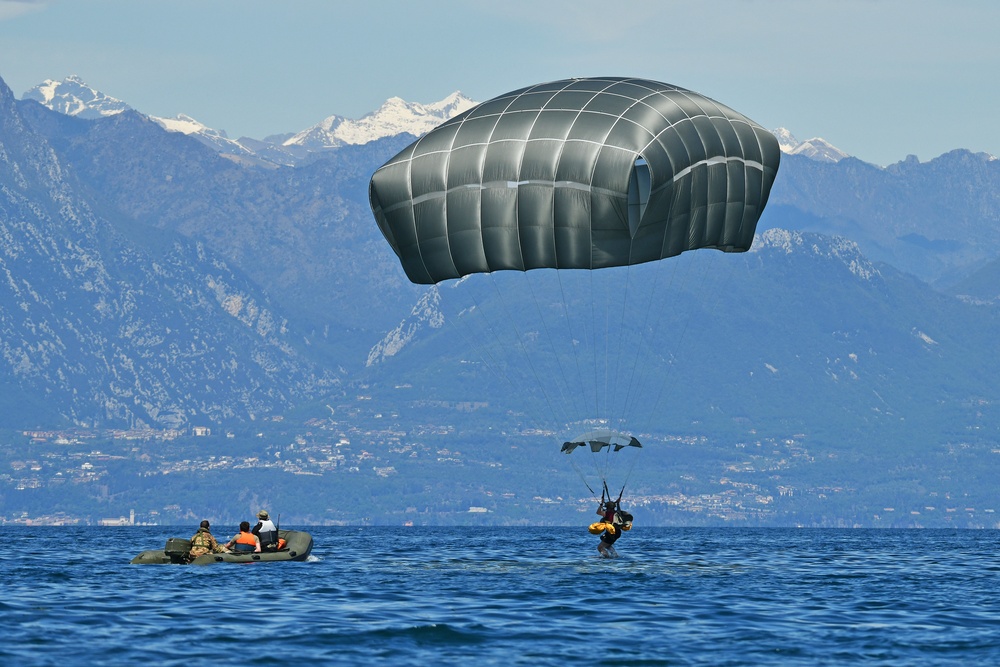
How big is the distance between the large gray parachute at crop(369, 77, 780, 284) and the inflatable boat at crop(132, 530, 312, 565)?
570 inches

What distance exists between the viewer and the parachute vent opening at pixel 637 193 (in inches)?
2354

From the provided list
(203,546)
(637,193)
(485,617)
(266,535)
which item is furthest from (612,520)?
(203,546)

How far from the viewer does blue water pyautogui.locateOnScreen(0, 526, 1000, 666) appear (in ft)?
143

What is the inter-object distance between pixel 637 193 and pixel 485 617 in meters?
17.1

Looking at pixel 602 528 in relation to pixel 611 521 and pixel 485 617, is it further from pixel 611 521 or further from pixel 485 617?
pixel 485 617

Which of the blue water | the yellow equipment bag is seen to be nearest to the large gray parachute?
the yellow equipment bag

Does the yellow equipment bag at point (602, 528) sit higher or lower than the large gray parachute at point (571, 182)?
lower

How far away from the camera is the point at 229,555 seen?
226 ft

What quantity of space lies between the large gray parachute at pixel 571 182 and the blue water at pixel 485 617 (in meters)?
12.4

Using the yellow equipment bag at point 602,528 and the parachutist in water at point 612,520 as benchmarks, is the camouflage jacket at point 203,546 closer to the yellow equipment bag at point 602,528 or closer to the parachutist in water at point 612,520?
the yellow equipment bag at point 602,528

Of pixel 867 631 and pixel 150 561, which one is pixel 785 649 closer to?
pixel 867 631

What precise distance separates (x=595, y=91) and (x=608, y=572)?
22513mm

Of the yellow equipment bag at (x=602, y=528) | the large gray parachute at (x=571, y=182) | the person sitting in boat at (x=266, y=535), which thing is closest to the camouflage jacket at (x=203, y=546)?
the person sitting in boat at (x=266, y=535)

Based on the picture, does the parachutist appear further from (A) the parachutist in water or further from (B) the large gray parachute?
(B) the large gray parachute
